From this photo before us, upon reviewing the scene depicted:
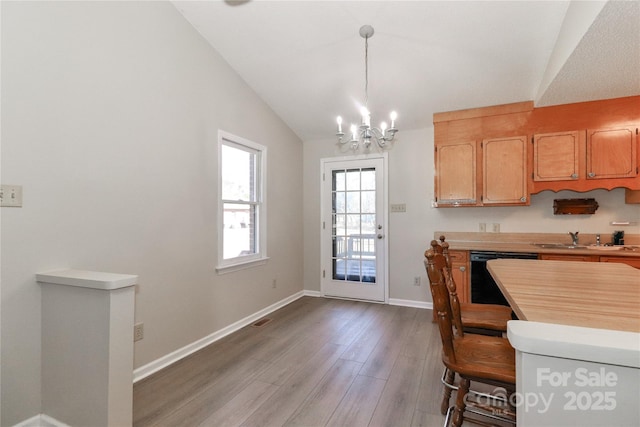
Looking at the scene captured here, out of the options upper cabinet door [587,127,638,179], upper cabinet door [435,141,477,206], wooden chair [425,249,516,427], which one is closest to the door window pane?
upper cabinet door [435,141,477,206]

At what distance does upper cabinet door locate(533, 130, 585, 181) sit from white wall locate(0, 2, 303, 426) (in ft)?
10.9

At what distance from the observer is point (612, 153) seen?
123 inches

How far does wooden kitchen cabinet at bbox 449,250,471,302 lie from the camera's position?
3.46 metres

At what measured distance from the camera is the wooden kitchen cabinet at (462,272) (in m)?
3.46

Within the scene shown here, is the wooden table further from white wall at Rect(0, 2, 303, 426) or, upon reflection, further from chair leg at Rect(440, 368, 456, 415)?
white wall at Rect(0, 2, 303, 426)

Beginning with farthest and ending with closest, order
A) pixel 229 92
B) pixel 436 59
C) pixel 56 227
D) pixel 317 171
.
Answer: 1. pixel 317 171
2. pixel 229 92
3. pixel 436 59
4. pixel 56 227

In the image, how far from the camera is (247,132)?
3.62 m

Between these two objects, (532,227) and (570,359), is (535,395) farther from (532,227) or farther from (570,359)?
(532,227)

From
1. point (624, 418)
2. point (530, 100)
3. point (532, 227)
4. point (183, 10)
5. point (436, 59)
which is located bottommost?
point (624, 418)

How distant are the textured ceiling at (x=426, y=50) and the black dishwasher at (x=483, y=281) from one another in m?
1.73

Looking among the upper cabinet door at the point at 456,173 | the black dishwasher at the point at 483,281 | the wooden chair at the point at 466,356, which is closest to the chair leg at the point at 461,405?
the wooden chair at the point at 466,356

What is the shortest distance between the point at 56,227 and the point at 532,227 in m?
4.54

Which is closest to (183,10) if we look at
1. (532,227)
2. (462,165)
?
(462,165)

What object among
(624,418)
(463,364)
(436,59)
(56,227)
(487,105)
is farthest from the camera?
(487,105)
